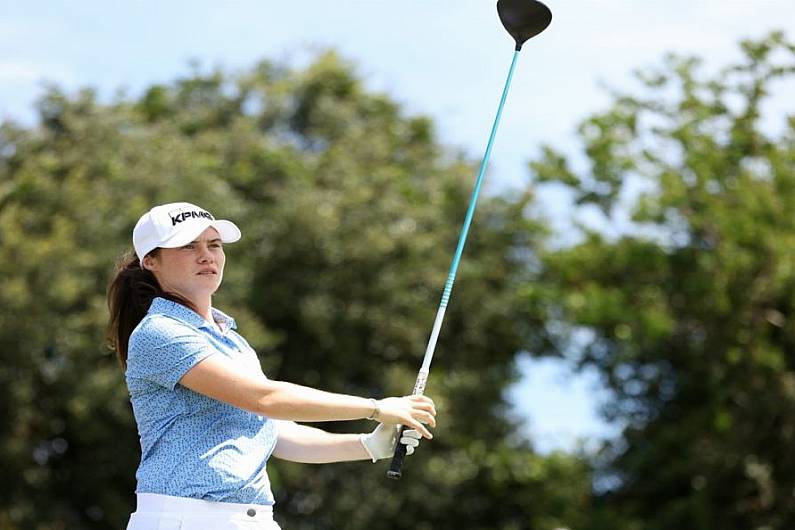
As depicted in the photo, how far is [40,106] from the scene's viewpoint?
20.9 m

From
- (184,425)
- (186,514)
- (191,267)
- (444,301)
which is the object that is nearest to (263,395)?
(184,425)

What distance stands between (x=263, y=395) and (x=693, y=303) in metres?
16.8

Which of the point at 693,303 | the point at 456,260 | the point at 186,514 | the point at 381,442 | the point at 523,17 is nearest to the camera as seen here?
the point at 186,514

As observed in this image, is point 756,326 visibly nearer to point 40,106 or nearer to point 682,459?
point 682,459

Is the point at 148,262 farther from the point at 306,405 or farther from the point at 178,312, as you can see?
the point at 306,405

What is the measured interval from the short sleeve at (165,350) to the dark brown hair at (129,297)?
0.14 metres

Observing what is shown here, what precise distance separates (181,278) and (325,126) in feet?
64.6

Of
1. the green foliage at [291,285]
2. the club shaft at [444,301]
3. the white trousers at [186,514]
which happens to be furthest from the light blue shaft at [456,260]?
the green foliage at [291,285]

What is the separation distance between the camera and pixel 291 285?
67.5 feet

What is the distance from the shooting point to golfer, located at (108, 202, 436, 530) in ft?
10.3

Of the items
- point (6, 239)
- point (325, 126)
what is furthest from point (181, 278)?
point (325, 126)

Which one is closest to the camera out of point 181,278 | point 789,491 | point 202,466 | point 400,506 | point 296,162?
point 202,466

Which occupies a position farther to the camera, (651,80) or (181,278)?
(651,80)

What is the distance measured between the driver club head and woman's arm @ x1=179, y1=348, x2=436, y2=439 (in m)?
1.51
